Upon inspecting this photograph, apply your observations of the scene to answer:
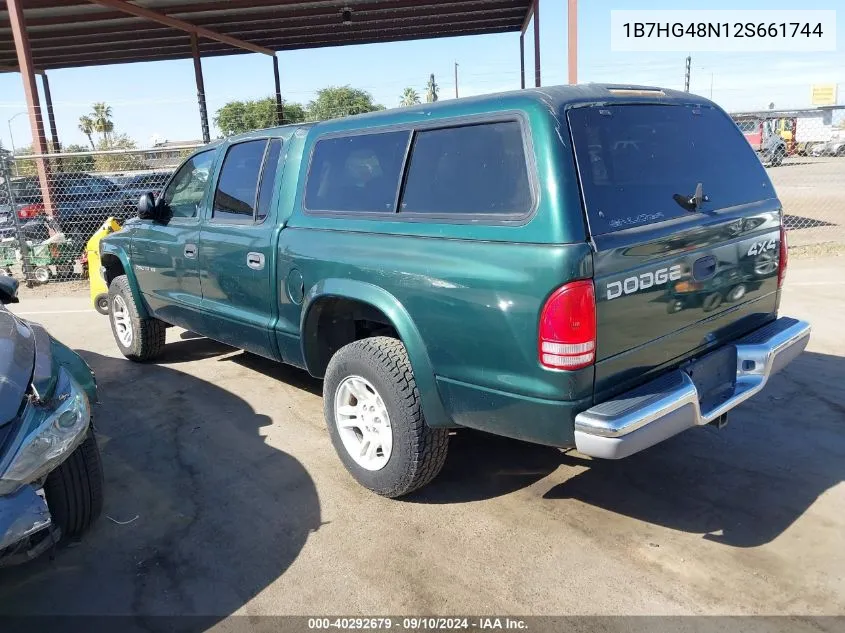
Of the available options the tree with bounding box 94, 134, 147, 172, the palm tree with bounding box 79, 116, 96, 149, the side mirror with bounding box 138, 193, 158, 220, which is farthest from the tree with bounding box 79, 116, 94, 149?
the side mirror with bounding box 138, 193, 158, 220

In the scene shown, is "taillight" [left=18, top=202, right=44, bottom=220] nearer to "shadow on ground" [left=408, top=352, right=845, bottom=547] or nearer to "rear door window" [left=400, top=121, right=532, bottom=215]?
"shadow on ground" [left=408, top=352, right=845, bottom=547]

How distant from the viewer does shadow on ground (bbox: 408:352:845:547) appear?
3229mm

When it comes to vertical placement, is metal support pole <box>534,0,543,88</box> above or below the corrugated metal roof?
below

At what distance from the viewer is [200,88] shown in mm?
16547

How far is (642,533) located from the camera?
312cm

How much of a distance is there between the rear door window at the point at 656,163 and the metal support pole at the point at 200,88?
9916 millimetres

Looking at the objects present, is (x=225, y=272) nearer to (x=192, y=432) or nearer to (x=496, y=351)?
(x=192, y=432)

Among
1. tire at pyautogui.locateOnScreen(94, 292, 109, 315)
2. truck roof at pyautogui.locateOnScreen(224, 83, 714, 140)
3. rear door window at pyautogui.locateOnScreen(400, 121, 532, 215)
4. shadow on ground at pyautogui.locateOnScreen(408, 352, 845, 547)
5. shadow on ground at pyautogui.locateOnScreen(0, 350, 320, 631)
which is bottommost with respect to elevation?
shadow on ground at pyautogui.locateOnScreen(408, 352, 845, 547)

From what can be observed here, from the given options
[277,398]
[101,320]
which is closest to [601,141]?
[277,398]

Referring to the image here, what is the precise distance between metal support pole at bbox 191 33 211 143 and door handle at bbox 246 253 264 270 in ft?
27.6

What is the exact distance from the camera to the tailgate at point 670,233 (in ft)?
8.79

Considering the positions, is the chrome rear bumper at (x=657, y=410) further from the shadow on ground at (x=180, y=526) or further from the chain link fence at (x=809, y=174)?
the chain link fence at (x=809, y=174)

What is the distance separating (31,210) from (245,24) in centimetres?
663

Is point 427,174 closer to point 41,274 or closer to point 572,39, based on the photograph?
point 572,39
